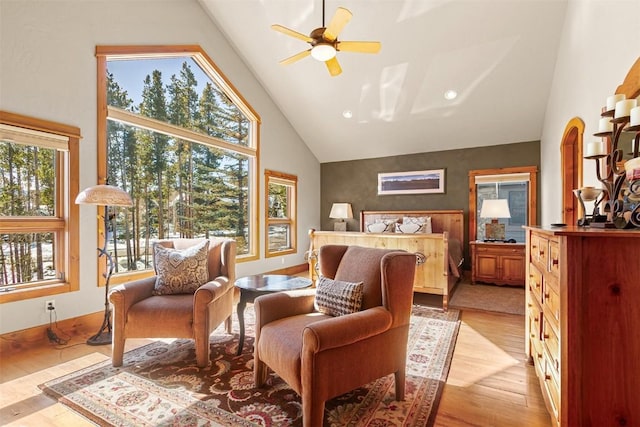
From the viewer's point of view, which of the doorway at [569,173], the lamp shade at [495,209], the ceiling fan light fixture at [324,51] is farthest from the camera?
the lamp shade at [495,209]

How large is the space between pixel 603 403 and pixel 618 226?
91 centimetres

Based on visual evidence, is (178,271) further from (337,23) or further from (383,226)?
(383,226)

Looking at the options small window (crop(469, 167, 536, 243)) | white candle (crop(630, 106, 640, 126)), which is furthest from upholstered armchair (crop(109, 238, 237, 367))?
small window (crop(469, 167, 536, 243))

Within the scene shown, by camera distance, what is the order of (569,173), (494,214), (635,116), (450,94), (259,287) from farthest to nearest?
(494,214) < (450,94) < (569,173) < (259,287) < (635,116)

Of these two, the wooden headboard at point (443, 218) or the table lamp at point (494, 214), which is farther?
the wooden headboard at point (443, 218)

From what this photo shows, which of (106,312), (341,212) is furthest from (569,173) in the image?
(106,312)

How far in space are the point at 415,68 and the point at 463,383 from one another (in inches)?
165

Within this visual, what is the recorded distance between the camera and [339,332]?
1662 millimetres

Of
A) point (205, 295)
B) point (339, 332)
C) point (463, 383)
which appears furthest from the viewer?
point (205, 295)

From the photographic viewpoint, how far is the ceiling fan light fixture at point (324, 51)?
113 inches

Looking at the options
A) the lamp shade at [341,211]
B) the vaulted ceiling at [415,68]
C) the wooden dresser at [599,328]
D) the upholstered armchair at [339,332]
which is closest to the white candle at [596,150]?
the wooden dresser at [599,328]

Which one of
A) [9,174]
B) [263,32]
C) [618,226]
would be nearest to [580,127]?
[618,226]

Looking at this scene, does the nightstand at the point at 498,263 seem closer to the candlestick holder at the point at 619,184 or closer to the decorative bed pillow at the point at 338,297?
the candlestick holder at the point at 619,184

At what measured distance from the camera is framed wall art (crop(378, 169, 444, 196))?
6.32 metres
